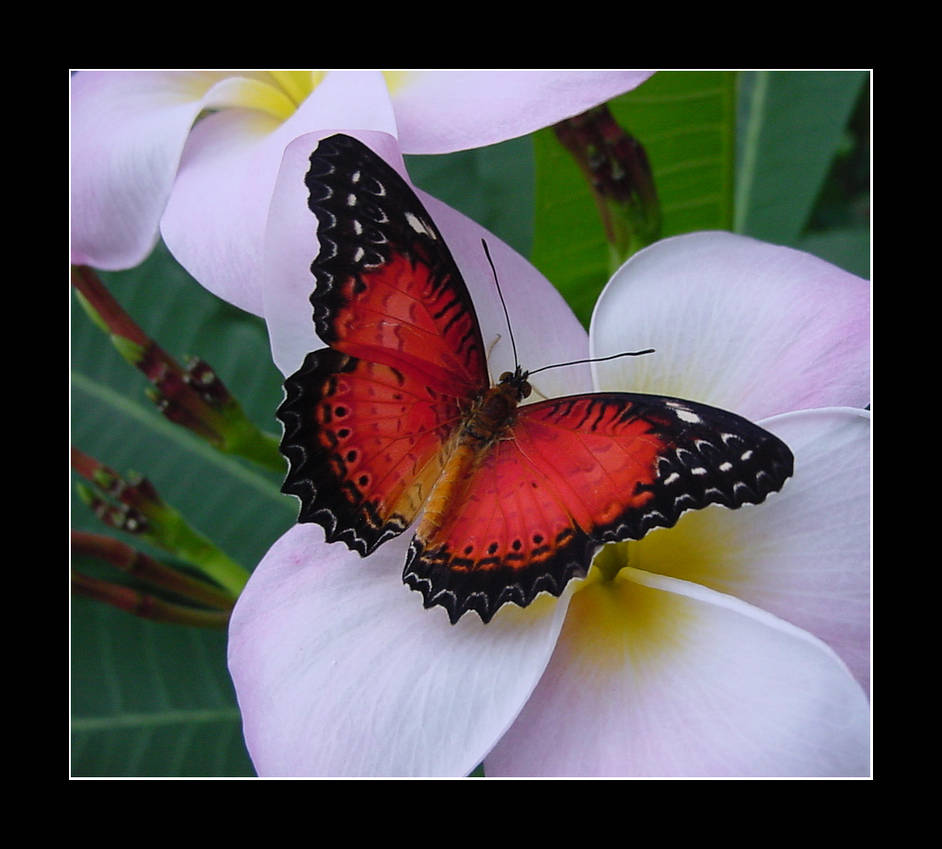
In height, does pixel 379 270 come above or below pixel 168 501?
above

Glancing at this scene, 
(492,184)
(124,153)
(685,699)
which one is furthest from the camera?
(492,184)

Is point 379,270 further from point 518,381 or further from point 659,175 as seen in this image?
point 659,175

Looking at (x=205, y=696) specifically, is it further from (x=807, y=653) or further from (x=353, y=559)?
(x=807, y=653)

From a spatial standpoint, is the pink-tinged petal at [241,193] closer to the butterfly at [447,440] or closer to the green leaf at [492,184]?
the butterfly at [447,440]

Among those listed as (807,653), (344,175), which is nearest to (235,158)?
(344,175)

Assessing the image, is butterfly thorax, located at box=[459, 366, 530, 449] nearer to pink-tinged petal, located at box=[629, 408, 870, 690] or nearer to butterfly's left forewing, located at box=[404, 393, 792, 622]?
butterfly's left forewing, located at box=[404, 393, 792, 622]

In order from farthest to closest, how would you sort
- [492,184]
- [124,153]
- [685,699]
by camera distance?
[492,184], [124,153], [685,699]

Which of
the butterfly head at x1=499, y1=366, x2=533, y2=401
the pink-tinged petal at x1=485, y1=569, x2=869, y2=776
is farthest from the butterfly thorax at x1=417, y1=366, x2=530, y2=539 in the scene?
the pink-tinged petal at x1=485, y1=569, x2=869, y2=776

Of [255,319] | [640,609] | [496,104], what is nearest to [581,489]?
[640,609]
